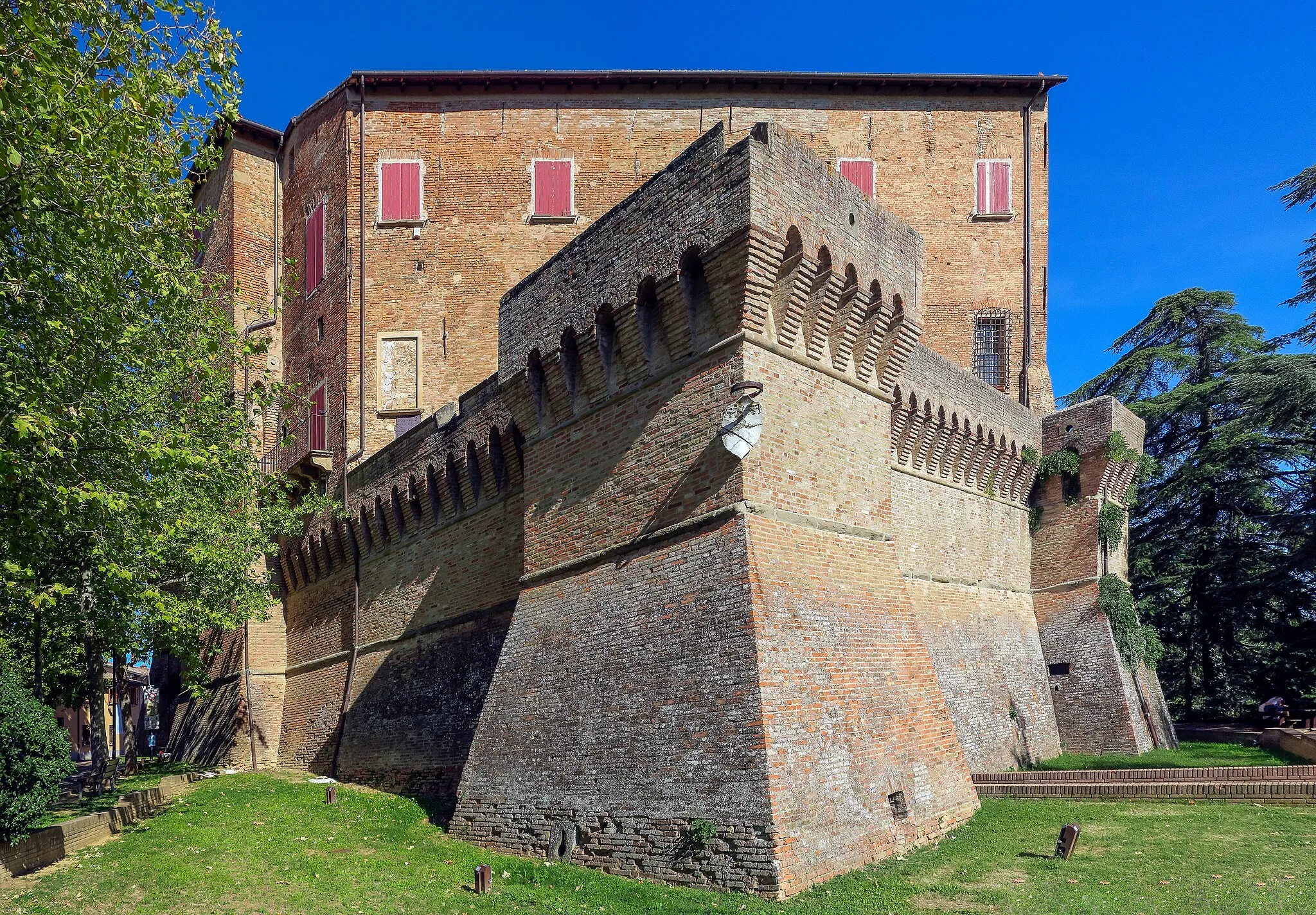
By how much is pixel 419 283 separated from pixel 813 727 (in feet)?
A: 68.8

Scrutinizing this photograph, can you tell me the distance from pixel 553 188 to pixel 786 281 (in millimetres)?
18053

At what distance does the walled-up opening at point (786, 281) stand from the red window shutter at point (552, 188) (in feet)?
57.8

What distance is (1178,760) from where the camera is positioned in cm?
1934

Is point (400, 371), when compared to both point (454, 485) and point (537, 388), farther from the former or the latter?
point (537, 388)

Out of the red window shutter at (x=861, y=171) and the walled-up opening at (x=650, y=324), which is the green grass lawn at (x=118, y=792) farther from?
the red window shutter at (x=861, y=171)

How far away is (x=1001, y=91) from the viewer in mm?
28578

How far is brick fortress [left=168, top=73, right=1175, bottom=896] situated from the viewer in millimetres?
11211

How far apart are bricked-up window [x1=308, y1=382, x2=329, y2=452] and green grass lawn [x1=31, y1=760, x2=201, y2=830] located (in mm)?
9323

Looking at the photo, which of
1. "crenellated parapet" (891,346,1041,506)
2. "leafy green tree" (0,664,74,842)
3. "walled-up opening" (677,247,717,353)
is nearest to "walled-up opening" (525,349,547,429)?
"walled-up opening" (677,247,717,353)

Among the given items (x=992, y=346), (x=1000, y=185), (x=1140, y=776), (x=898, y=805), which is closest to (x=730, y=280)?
(x=898, y=805)

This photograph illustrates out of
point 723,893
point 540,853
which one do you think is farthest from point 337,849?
point 723,893

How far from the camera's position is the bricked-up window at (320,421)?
92.0 ft

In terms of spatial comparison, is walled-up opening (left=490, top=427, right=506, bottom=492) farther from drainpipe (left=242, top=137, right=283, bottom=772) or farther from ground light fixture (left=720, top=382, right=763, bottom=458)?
ground light fixture (left=720, top=382, right=763, bottom=458)

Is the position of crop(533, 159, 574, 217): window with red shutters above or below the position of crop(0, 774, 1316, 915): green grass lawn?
above
